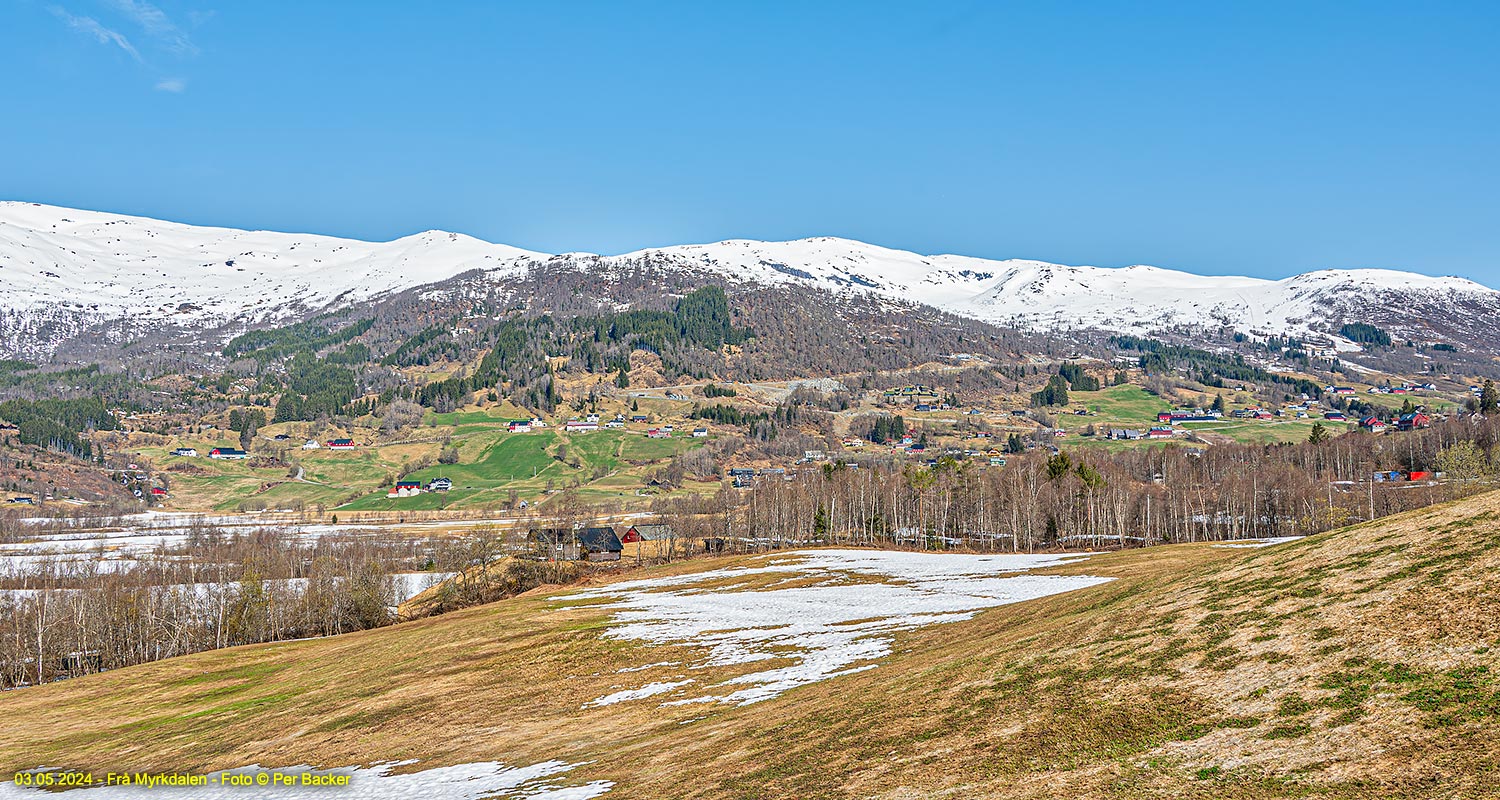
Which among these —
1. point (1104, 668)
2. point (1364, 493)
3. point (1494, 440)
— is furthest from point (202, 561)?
point (1494, 440)

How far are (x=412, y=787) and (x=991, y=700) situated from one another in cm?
2051

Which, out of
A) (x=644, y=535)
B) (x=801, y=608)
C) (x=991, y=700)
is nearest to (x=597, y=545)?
(x=644, y=535)

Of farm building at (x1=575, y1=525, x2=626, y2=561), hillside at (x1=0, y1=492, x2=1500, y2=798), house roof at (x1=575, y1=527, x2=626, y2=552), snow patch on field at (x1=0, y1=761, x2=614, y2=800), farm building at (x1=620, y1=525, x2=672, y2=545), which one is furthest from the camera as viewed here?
farm building at (x1=620, y1=525, x2=672, y2=545)

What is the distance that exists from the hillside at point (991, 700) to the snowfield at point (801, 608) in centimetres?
42

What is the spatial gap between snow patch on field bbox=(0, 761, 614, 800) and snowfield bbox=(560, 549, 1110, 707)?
10.4m

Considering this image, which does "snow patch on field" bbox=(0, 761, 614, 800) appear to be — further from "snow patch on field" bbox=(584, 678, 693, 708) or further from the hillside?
"snow patch on field" bbox=(584, 678, 693, 708)

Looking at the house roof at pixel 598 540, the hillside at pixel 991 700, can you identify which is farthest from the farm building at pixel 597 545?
the hillside at pixel 991 700

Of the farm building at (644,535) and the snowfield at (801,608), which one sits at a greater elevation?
the snowfield at (801,608)

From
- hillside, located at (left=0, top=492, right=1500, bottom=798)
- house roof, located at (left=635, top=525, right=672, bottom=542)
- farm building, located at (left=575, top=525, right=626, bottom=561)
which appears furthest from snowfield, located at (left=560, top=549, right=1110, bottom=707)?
house roof, located at (left=635, top=525, right=672, bottom=542)

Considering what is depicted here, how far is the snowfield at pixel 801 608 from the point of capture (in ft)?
149

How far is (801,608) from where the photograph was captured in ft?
229

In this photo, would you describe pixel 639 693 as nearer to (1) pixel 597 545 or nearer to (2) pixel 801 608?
(2) pixel 801 608

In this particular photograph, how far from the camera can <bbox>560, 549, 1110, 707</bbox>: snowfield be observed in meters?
45.3

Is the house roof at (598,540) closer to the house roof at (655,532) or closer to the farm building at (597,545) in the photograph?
the farm building at (597,545)
